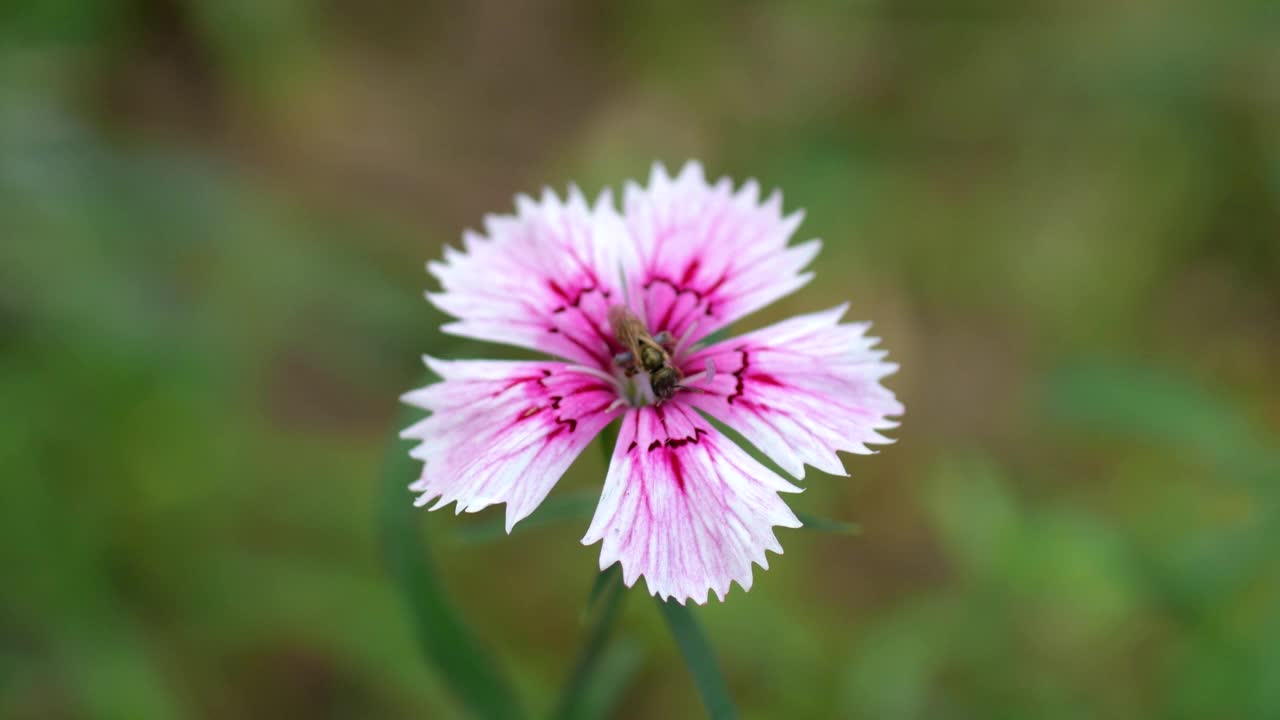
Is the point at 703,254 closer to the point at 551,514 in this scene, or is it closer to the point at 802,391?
the point at 802,391

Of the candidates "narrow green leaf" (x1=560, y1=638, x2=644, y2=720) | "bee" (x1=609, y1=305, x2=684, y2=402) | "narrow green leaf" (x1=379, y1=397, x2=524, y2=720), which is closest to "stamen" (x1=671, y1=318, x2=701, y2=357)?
"bee" (x1=609, y1=305, x2=684, y2=402)

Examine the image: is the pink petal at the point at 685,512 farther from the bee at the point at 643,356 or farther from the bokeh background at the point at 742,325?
the bokeh background at the point at 742,325

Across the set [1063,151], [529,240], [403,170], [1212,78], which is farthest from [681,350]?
[1212,78]

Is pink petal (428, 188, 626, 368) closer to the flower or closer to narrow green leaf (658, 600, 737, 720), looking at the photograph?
the flower

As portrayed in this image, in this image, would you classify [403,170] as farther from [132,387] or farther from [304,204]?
[132,387]

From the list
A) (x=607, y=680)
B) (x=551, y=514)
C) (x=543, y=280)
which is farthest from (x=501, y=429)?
(x=607, y=680)

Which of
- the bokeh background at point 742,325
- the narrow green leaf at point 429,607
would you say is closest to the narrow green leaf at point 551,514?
the narrow green leaf at point 429,607
